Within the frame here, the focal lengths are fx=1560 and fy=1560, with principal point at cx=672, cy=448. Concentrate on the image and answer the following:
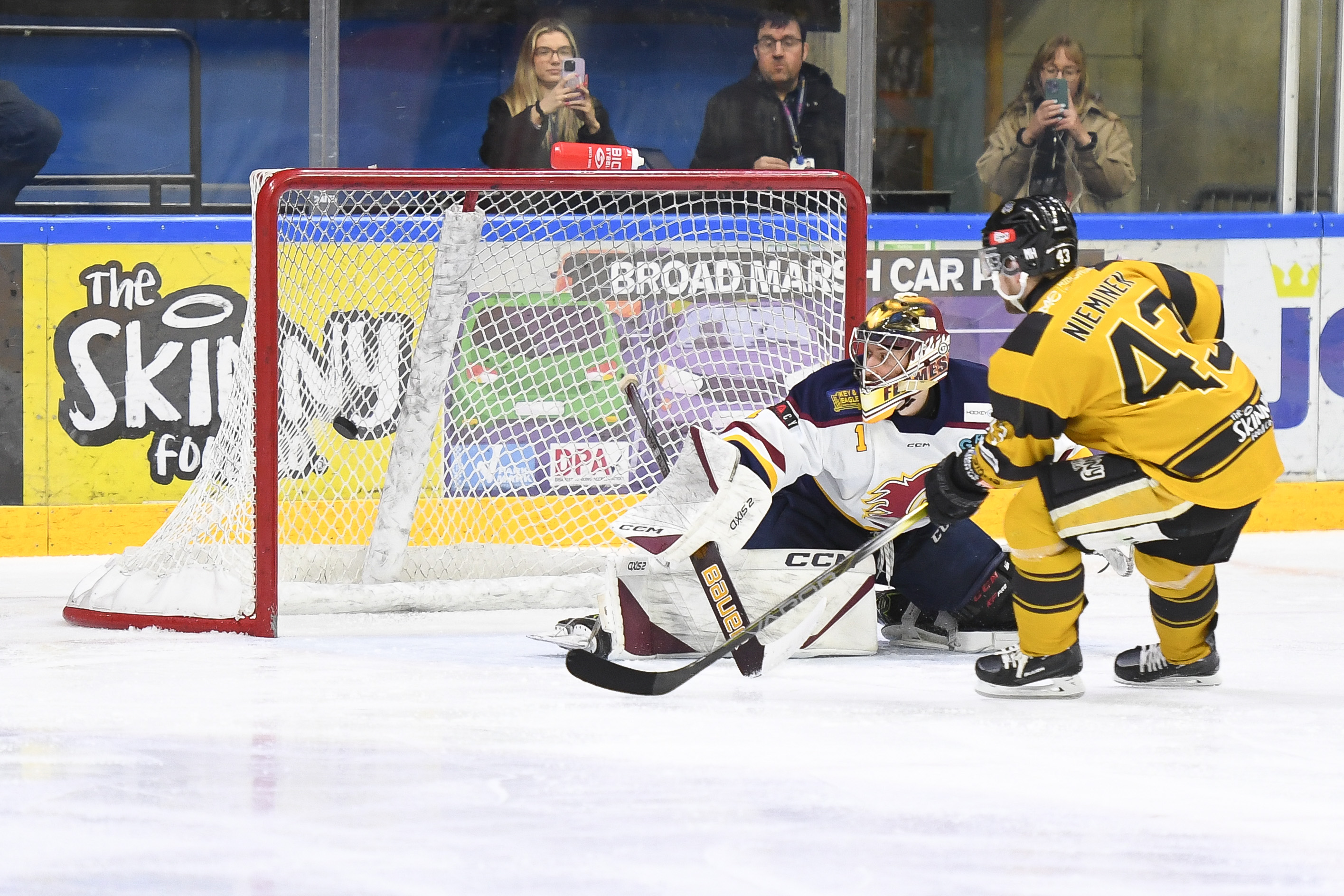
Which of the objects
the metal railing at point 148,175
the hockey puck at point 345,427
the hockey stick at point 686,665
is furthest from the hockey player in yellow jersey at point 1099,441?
the metal railing at point 148,175

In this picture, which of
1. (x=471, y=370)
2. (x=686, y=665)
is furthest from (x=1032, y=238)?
(x=471, y=370)

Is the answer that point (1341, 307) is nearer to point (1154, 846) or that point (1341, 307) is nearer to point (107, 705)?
point (1154, 846)

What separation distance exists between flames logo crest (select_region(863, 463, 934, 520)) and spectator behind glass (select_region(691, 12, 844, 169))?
213 centimetres

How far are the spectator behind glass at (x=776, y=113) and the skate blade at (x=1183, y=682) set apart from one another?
256cm

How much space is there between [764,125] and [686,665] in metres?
2.77

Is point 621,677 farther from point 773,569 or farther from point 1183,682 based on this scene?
point 1183,682

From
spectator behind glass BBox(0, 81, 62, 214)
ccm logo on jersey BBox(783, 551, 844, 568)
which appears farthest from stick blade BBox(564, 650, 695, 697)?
spectator behind glass BBox(0, 81, 62, 214)

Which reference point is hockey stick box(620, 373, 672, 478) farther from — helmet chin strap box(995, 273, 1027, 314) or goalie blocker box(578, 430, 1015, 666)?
helmet chin strap box(995, 273, 1027, 314)

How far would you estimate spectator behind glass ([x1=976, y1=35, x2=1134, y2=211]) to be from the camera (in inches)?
204

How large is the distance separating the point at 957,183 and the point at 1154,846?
138 inches

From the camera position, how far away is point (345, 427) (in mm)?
3652

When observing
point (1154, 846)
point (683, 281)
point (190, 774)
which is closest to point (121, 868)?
point (190, 774)

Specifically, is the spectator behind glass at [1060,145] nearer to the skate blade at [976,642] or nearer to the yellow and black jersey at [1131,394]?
the skate blade at [976,642]

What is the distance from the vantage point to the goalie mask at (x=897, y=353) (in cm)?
297
